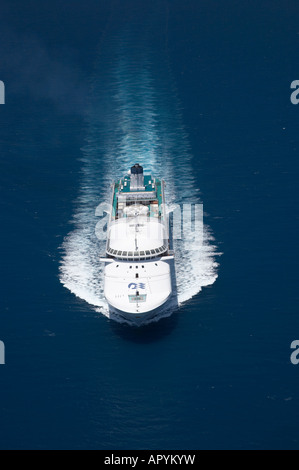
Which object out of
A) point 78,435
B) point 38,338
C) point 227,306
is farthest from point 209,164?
point 78,435

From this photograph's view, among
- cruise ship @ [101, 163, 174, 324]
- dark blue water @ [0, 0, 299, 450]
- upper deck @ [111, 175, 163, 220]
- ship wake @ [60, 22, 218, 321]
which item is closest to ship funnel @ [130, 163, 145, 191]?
upper deck @ [111, 175, 163, 220]

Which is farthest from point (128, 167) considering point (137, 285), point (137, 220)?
point (137, 285)

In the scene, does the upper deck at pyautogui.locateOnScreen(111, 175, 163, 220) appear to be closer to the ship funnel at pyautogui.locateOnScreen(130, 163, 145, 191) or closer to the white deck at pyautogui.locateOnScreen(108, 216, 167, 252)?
the ship funnel at pyautogui.locateOnScreen(130, 163, 145, 191)

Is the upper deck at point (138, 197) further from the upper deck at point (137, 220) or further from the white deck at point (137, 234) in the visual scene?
the white deck at point (137, 234)

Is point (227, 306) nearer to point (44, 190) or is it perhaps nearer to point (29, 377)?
point (29, 377)
